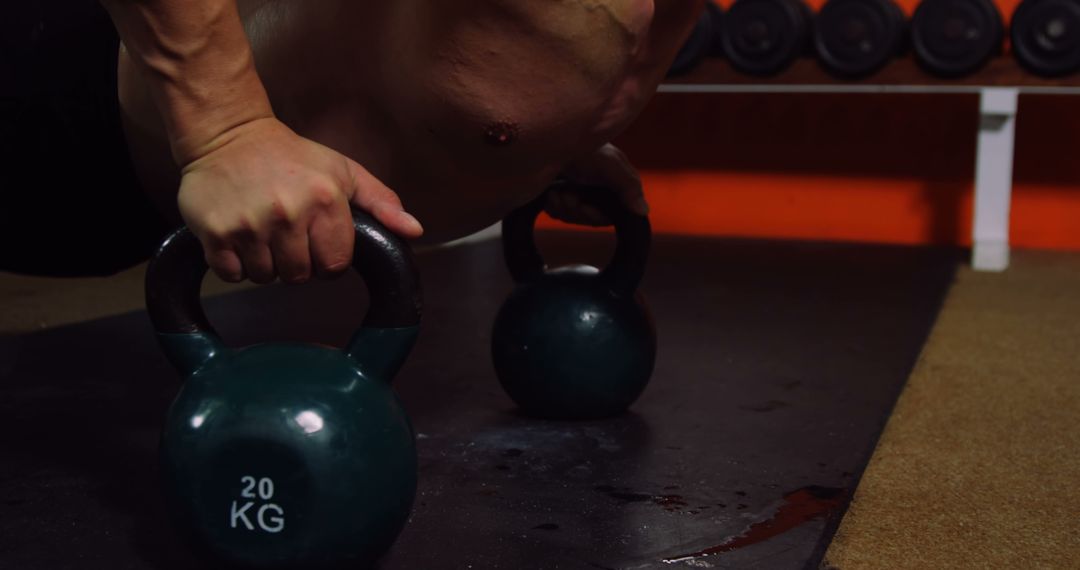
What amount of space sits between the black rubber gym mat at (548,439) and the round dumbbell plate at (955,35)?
2.37 ft

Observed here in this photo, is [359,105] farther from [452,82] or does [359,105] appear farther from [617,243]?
[617,243]

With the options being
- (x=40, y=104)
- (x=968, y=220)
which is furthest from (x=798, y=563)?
(x=968, y=220)

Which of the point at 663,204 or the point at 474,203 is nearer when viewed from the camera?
the point at 474,203

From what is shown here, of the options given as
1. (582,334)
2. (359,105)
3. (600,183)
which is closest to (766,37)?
(600,183)

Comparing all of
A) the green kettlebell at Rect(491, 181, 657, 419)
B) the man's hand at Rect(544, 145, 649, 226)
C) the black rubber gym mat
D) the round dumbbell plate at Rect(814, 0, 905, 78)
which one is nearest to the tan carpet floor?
the black rubber gym mat

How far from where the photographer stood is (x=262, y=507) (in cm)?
74

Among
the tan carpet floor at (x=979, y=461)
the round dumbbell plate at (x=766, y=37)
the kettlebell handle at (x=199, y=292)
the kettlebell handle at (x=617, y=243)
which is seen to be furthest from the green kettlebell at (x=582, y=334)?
the round dumbbell plate at (x=766, y=37)

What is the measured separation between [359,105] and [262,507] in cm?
37

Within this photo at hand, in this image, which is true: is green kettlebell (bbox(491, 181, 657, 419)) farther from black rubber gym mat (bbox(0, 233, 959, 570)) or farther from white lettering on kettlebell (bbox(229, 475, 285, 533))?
white lettering on kettlebell (bbox(229, 475, 285, 533))

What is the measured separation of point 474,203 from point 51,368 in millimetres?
858

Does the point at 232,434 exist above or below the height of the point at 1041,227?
above

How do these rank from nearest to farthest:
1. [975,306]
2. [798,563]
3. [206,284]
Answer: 1. [798,563]
2. [975,306]
3. [206,284]

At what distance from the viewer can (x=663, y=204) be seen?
345 centimetres

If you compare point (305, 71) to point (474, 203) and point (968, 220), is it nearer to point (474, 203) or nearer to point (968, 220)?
point (474, 203)
